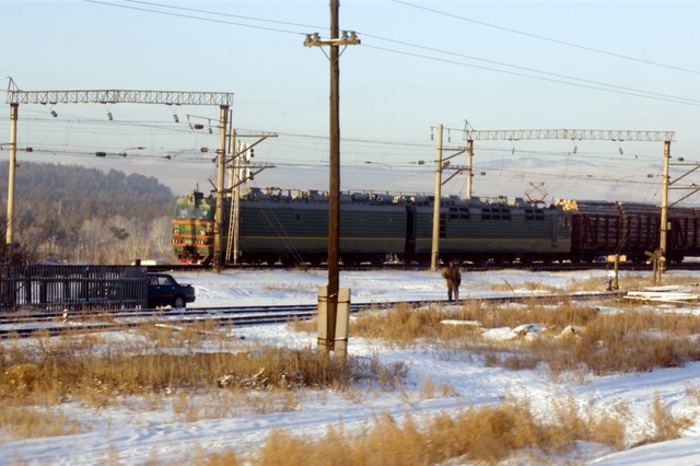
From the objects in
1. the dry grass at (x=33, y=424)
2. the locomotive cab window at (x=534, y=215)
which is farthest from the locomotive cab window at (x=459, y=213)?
the dry grass at (x=33, y=424)

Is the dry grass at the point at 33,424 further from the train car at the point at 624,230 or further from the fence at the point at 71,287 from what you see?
the train car at the point at 624,230

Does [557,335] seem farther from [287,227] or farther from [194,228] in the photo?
[194,228]

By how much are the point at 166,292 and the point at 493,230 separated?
101ft

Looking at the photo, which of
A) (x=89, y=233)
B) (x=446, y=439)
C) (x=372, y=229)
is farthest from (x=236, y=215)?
(x=89, y=233)

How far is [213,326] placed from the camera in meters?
22.0

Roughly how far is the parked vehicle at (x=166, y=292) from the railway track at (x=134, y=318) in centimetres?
198

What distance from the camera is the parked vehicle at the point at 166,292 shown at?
29.0 metres

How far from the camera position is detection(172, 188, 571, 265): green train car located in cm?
4703

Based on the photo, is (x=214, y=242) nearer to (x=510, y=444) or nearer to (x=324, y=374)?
(x=324, y=374)

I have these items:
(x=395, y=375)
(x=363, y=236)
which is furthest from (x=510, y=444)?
(x=363, y=236)

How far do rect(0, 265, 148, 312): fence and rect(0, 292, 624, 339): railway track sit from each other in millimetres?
1550

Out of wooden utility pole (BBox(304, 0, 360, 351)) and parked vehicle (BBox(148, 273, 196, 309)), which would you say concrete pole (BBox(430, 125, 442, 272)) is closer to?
parked vehicle (BBox(148, 273, 196, 309))

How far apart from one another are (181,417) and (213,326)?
30.6 ft

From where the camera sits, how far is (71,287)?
88.7 ft
